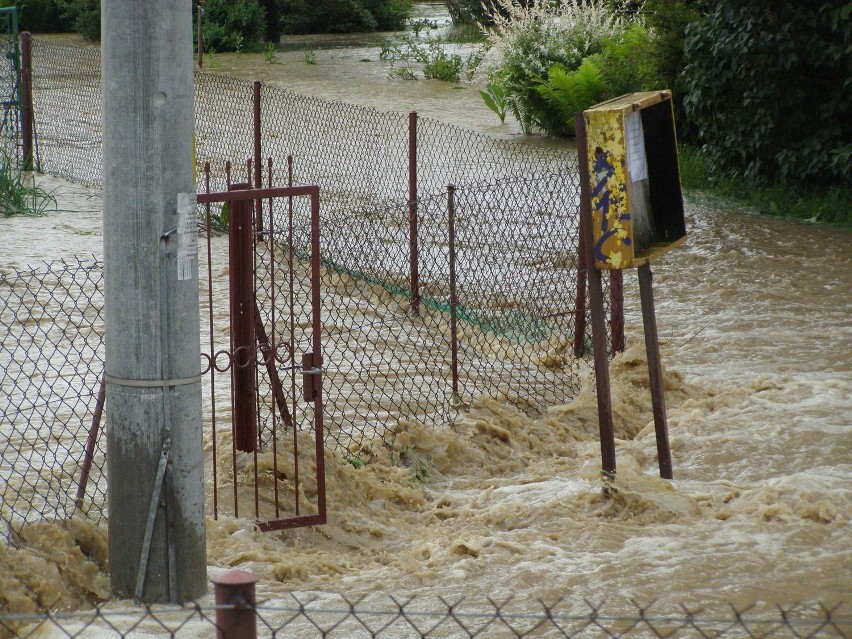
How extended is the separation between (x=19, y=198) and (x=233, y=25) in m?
18.8

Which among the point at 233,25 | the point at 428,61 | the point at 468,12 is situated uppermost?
the point at 468,12

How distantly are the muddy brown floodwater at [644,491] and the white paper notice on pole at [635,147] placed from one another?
4.73 feet

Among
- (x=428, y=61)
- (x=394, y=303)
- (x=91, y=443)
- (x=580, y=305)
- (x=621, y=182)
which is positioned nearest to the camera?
(x=91, y=443)

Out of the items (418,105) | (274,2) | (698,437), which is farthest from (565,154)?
(274,2)

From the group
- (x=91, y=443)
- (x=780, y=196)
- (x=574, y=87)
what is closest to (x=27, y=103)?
(x=574, y=87)

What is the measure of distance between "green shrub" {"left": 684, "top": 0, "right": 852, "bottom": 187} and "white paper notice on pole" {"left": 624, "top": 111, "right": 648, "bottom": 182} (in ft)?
23.0

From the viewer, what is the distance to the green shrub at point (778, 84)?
39.7ft

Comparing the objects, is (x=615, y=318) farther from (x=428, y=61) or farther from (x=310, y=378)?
(x=428, y=61)

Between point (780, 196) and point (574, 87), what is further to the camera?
point (574, 87)

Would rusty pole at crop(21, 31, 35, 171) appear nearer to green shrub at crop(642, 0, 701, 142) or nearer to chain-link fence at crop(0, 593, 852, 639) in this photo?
green shrub at crop(642, 0, 701, 142)

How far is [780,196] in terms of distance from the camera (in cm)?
1277

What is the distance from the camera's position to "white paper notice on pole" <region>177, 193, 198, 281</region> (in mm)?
3902

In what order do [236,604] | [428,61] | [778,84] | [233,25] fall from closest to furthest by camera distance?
[236,604], [778,84], [428,61], [233,25]

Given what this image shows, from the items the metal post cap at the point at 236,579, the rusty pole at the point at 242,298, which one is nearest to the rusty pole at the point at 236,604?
the metal post cap at the point at 236,579
